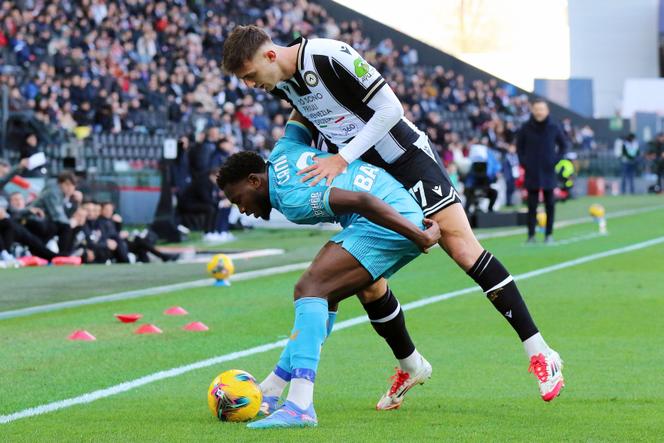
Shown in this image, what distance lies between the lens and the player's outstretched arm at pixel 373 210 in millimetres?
6316

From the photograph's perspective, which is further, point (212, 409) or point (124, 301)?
point (124, 301)

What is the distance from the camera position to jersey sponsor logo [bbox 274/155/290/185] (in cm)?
650

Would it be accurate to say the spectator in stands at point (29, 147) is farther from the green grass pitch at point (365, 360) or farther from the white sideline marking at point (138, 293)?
the white sideline marking at point (138, 293)

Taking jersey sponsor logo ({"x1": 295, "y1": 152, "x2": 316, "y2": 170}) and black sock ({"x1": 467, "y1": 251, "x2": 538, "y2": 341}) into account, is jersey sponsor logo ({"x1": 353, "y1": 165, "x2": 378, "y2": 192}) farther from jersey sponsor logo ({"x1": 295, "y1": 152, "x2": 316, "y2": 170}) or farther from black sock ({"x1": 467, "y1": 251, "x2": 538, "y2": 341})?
black sock ({"x1": 467, "y1": 251, "x2": 538, "y2": 341})

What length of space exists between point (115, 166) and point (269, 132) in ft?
29.2

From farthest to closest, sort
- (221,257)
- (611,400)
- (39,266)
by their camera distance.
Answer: (39,266)
(221,257)
(611,400)

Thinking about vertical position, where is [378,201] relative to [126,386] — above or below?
above

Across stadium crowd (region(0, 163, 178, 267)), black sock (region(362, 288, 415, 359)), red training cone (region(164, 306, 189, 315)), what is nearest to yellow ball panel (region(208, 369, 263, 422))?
black sock (region(362, 288, 415, 359))

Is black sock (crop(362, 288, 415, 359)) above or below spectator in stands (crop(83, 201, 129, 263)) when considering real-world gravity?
above

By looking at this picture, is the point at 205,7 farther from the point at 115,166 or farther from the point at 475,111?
the point at 115,166

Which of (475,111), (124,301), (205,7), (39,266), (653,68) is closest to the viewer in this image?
(124,301)

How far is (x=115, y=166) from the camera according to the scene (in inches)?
931

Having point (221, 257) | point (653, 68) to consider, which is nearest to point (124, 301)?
point (221, 257)

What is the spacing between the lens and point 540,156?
19734 millimetres
